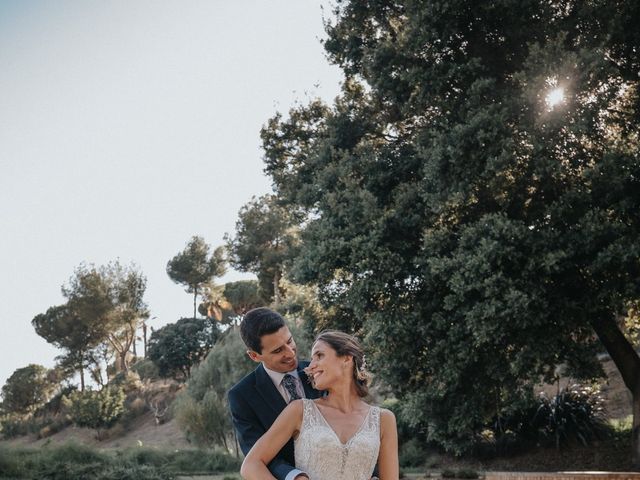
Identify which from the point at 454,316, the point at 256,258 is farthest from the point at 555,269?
the point at 256,258

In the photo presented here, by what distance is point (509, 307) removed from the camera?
11797mm

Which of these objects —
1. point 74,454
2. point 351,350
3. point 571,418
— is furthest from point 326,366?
point 571,418

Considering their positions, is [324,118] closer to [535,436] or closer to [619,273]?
[619,273]

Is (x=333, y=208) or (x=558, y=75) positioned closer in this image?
(x=558, y=75)

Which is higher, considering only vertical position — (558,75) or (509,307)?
(558,75)

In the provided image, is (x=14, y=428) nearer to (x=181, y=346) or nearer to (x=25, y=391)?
(x=25, y=391)

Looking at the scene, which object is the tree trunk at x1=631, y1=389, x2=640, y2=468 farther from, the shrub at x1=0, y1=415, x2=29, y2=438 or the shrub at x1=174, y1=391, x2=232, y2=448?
the shrub at x1=0, y1=415, x2=29, y2=438

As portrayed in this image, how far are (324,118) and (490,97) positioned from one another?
6.02 meters

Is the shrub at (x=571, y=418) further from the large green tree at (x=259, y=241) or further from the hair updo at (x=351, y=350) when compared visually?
the large green tree at (x=259, y=241)

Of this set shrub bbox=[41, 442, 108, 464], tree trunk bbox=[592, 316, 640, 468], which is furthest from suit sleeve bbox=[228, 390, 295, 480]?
shrub bbox=[41, 442, 108, 464]

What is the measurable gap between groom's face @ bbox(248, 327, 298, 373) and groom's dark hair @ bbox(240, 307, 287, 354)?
0.03 meters

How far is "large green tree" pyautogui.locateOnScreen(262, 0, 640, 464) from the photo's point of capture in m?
12.2

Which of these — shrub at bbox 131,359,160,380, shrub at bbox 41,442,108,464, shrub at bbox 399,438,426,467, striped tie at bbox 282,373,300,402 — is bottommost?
shrub at bbox 399,438,426,467

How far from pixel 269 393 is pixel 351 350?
0.61 meters
